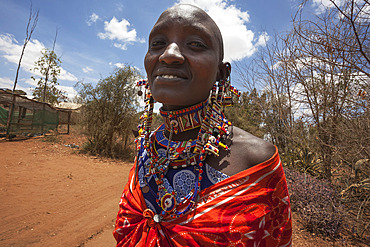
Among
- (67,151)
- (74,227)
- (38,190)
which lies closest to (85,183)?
(38,190)

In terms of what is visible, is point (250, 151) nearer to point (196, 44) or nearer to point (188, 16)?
point (196, 44)

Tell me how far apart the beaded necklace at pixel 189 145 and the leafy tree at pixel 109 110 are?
10.1 m

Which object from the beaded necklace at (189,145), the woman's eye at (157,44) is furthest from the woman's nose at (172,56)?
the beaded necklace at (189,145)

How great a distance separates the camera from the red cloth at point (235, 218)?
972 millimetres

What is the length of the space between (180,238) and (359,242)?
421 cm

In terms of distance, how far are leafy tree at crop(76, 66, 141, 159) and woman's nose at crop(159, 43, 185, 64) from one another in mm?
10285

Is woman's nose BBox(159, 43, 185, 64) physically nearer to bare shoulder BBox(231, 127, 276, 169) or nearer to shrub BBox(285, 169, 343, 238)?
bare shoulder BBox(231, 127, 276, 169)

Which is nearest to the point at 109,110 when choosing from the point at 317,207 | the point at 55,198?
the point at 55,198

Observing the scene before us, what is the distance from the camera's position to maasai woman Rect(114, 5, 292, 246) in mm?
1003

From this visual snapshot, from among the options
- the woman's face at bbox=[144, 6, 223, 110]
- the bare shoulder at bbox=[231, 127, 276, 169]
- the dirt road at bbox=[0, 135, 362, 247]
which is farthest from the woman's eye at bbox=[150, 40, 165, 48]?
the dirt road at bbox=[0, 135, 362, 247]

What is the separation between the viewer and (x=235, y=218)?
983 mm

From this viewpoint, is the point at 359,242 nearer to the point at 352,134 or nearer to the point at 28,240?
the point at 352,134

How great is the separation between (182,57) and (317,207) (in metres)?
4.42

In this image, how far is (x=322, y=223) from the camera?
12.4 ft
